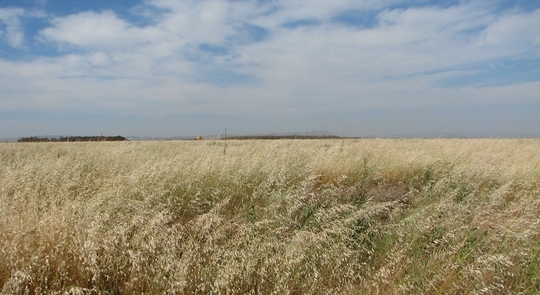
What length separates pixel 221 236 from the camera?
132 inches

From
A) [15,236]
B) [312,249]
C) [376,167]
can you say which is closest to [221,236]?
[312,249]

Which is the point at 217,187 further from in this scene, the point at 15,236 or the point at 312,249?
the point at 15,236

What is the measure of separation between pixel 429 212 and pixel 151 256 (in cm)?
370

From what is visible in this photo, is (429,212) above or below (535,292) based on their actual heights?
above

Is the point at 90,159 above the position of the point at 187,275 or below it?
above

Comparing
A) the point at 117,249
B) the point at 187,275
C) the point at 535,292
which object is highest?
the point at 117,249

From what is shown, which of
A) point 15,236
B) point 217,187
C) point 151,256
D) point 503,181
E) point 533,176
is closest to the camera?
point 15,236

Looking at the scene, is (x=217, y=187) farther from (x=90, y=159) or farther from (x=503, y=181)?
(x=503, y=181)

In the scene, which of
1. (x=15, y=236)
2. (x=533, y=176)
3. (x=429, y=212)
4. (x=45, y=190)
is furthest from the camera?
(x=533, y=176)

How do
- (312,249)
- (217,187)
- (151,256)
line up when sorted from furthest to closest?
(217,187) < (312,249) < (151,256)

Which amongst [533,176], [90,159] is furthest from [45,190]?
[533,176]

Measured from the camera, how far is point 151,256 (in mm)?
3066

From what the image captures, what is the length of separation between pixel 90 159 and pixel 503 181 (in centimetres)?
969

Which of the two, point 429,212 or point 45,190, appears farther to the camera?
point 45,190
